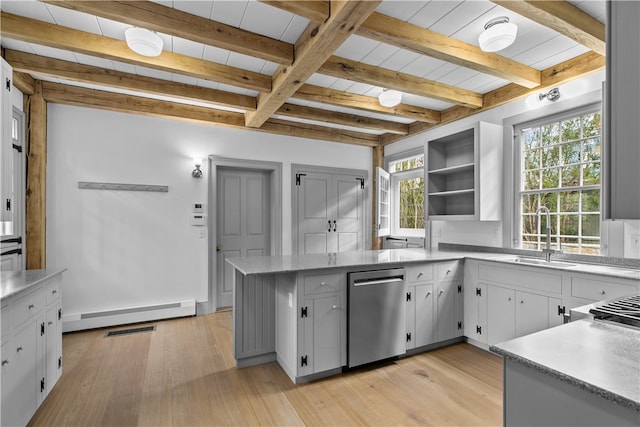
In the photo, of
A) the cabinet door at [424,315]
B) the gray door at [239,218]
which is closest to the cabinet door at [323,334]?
the cabinet door at [424,315]

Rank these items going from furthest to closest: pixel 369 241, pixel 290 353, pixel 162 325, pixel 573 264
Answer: pixel 369 241
pixel 162 325
pixel 573 264
pixel 290 353

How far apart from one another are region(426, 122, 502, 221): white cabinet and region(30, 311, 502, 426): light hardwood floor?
5.17ft

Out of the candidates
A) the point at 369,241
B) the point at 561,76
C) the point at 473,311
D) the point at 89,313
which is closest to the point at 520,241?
the point at 473,311

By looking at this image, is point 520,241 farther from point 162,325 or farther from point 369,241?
point 162,325

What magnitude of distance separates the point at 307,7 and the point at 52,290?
2588mm

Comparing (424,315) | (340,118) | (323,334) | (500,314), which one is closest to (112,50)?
(340,118)

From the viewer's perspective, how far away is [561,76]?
119 inches

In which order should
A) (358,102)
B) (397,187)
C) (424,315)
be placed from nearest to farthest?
1. (424,315)
2. (358,102)
3. (397,187)

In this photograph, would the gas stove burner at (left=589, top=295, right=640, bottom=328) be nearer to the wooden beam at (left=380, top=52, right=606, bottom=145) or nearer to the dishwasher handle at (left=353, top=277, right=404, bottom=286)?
the dishwasher handle at (left=353, top=277, right=404, bottom=286)

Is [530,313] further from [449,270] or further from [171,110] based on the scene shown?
[171,110]

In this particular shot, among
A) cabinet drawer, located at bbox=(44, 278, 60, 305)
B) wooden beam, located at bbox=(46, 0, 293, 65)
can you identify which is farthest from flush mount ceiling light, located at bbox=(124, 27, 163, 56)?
cabinet drawer, located at bbox=(44, 278, 60, 305)

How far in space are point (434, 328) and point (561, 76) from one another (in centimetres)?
272

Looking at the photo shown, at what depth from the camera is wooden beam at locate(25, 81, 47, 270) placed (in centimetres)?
336

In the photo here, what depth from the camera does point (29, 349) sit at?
1.91 meters
